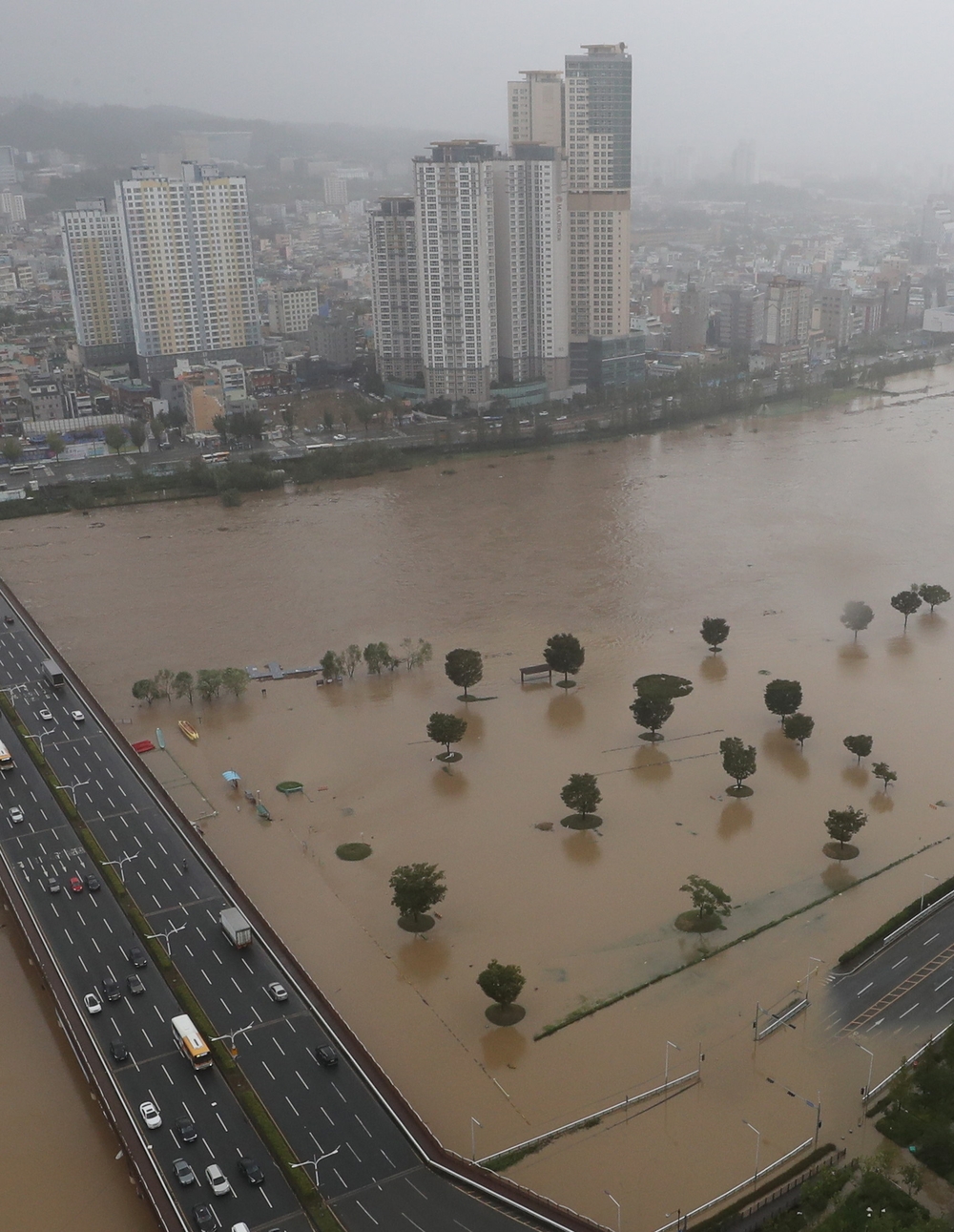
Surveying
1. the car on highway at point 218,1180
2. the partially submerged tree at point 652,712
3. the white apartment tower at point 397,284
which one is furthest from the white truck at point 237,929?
the white apartment tower at point 397,284

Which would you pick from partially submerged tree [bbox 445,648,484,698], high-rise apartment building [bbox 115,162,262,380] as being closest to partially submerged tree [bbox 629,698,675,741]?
partially submerged tree [bbox 445,648,484,698]

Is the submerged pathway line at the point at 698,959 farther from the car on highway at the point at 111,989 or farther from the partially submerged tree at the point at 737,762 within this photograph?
the car on highway at the point at 111,989

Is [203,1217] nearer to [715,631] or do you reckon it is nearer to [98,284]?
[715,631]

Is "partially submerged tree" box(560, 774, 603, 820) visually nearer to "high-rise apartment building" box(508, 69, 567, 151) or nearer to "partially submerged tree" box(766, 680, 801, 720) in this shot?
"partially submerged tree" box(766, 680, 801, 720)

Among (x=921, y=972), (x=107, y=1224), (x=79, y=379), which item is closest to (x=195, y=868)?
(x=107, y=1224)

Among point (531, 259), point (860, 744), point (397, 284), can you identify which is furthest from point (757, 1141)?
point (397, 284)
